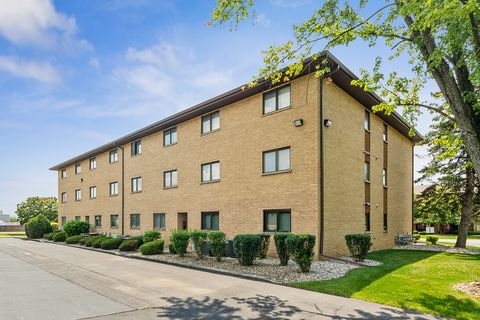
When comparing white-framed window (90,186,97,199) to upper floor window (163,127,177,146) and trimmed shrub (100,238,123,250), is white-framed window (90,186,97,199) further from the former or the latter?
trimmed shrub (100,238,123,250)

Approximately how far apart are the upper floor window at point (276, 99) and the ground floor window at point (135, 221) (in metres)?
14.7

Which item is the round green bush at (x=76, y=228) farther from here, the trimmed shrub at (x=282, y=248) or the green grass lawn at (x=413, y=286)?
the green grass lawn at (x=413, y=286)

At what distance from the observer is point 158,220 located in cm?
2417

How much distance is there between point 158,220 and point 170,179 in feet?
10.3

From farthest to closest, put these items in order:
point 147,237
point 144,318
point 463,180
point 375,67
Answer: point 463,180, point 147,237, point 375,67, point 144,318

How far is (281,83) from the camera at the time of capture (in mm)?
16172

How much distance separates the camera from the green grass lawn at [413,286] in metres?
8.04

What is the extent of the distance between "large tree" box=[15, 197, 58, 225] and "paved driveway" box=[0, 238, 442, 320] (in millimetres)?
63665

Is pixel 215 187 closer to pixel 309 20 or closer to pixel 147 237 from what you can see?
pixel 147 237

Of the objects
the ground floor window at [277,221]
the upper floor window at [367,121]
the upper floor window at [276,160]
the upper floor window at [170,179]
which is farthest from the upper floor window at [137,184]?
the upper floor window at [367,121]

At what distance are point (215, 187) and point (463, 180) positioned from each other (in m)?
16.4

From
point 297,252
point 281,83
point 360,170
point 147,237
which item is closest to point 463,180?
point 360,170

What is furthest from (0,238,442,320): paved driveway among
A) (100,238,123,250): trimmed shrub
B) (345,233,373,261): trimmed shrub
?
(100,238,123,250): trimmed shrub

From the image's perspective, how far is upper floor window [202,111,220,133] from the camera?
19.9m
